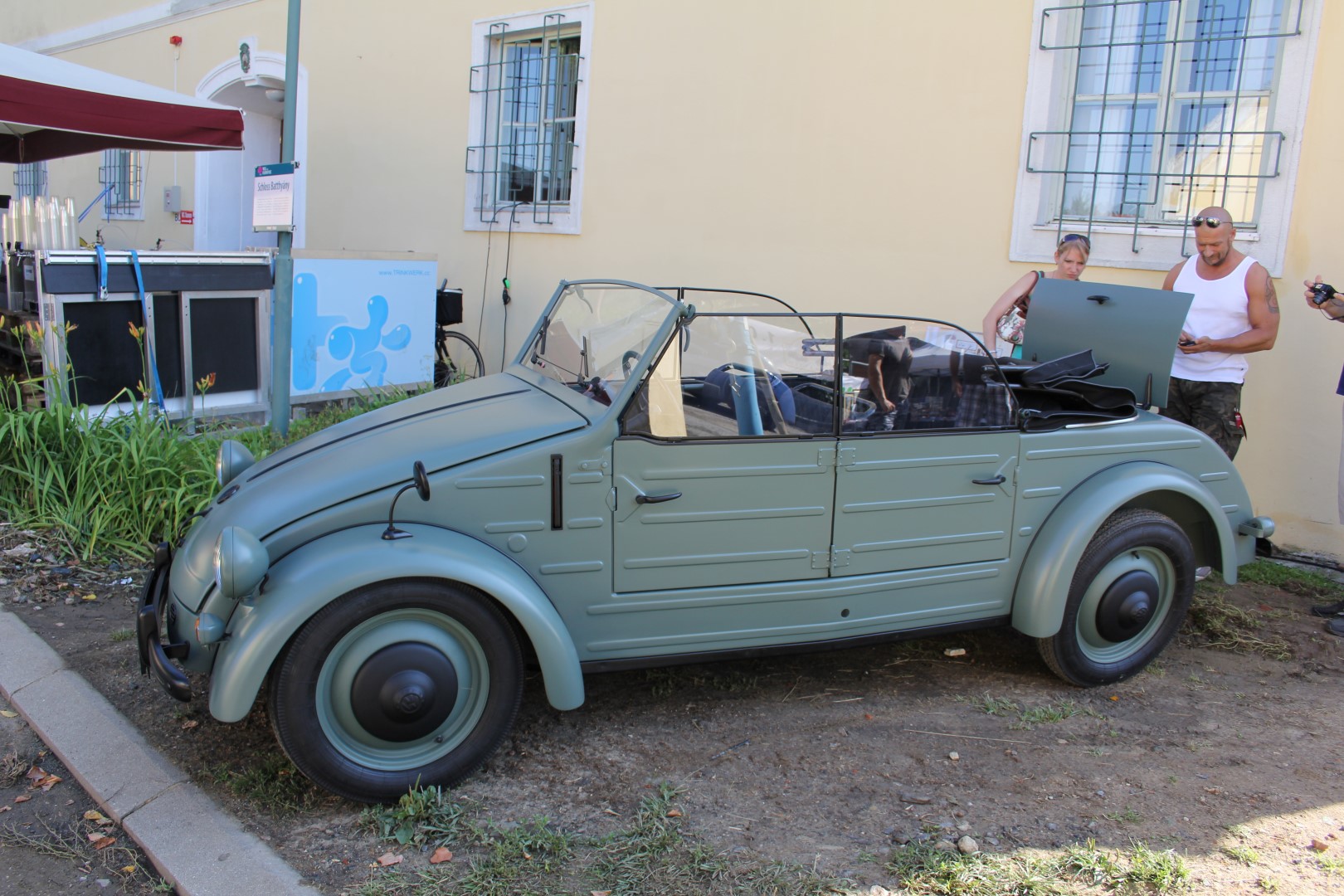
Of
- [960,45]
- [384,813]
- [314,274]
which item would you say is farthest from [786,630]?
[314,274]

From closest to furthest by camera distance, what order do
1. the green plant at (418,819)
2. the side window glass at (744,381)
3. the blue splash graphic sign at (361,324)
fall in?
the green plant at (418,819) < the side window glass at (744,381) < the blue splash graphic sign at (361,324)

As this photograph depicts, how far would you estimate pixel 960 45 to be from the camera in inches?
247

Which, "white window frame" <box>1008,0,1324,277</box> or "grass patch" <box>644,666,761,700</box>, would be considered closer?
"grass patch" <box>644,666,761,700</box>

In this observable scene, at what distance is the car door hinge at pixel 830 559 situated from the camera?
3.46 meters

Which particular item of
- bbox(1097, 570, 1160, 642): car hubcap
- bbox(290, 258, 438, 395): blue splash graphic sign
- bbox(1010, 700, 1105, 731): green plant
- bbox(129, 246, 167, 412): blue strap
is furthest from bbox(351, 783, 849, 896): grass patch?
bbox(290, 258, 438, 395): blue splash graphic sign

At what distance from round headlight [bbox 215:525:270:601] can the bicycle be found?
18.5 feet

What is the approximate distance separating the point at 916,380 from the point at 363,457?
191 centimetres

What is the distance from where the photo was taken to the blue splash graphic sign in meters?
7.28

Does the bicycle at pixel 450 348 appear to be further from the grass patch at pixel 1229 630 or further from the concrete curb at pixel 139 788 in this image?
the grass patch at pixel 1229 630

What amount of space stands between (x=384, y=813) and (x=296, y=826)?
0.24 m

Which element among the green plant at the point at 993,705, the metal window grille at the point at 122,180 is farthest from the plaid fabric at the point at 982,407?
the metal window grille at the point at 122,180

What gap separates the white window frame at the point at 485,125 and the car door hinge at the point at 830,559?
211 inches

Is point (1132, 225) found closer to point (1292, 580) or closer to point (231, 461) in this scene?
point (1292, 580)

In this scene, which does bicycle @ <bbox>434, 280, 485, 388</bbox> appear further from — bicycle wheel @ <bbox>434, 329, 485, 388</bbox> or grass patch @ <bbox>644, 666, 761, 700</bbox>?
grass patch @ <bbox>644, 666, 761, 700</bbox>
